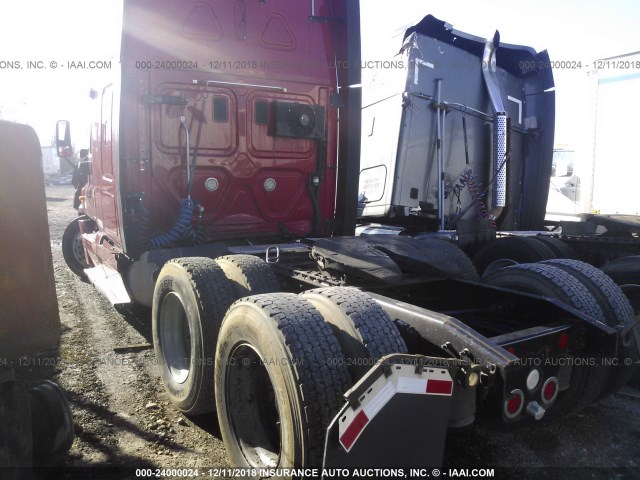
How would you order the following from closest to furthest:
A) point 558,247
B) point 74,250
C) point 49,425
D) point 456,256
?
point 49,425 < point 456,256 < point 558,247 < point 74,250

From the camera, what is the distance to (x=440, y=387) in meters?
2.00

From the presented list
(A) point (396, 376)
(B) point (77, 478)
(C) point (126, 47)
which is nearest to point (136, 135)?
(C) point (126, 47)

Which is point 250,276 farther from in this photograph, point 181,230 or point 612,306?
point 612,306

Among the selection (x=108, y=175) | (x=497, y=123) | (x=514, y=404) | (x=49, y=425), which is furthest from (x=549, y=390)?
(x=497, y=123)

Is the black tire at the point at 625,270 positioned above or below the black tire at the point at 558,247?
below

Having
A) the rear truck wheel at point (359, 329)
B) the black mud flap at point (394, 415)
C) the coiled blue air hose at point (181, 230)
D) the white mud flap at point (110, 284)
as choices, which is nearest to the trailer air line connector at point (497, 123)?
the coiled blue air hose at point (181, 230)

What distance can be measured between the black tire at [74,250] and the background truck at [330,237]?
0.03 metres

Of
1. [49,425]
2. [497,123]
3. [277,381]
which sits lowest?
[49,425]

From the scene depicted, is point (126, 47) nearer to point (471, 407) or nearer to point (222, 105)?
point (222, 105)

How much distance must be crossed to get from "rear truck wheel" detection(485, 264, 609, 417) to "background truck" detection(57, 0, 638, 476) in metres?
0.01

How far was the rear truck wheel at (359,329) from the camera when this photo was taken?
2.22 meters

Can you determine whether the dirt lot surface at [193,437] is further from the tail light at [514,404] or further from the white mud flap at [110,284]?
the white mud flap at [110,284]

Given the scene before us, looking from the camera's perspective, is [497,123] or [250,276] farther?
[497,123]

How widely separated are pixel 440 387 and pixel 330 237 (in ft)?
8.39
